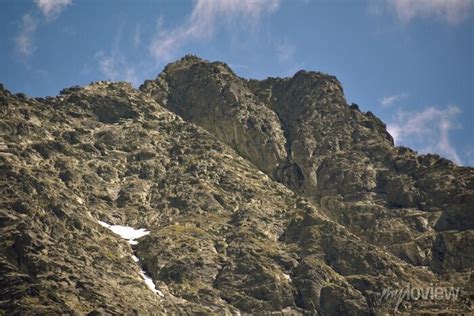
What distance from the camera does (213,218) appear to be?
157 meters

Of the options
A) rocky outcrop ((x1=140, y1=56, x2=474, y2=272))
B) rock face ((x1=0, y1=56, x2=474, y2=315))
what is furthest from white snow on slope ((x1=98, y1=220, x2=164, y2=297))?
rocky outcrop ((x1=140, y1=56, x2=474, y2=272))

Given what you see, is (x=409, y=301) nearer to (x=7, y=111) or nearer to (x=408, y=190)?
(x=408, y=190)

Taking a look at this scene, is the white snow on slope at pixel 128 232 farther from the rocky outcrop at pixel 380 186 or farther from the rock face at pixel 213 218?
the rocky outcrop at pixel 380 186

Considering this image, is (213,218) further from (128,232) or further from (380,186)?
(380,186)

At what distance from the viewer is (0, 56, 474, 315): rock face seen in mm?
123000

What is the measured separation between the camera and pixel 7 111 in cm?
17188

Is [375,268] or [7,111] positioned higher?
Answer: [7,111]

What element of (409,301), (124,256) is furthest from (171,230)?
(409,301)

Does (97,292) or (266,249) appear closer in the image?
(97,292)

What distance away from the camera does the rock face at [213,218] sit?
404ft

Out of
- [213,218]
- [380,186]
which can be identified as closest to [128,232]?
[213,218]

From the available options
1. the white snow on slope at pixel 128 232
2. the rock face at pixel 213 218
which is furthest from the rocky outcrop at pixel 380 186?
the white snow on slope at pixel 128 232

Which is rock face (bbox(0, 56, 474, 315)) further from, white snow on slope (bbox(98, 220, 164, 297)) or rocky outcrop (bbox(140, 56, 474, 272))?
white snow on slope (bbox(98, 220, 164, 297))

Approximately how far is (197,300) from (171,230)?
2699cm
